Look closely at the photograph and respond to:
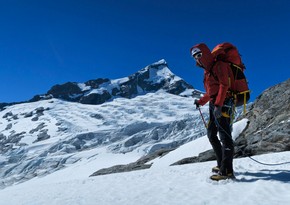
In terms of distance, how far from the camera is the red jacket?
20.3 ft

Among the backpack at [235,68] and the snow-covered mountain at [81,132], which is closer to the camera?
the backpack at [235,68]

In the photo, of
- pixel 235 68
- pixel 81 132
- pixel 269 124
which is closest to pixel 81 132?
pixel 81 132

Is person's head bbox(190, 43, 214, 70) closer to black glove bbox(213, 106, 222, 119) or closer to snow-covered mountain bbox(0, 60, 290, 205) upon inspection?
black glove bbox(213, 106, 222, 119)

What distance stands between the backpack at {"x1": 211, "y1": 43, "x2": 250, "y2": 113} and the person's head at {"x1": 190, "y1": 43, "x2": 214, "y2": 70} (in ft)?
0.36

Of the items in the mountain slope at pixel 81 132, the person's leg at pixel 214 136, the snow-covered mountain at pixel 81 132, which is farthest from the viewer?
the mountain slope at pixel 81 132

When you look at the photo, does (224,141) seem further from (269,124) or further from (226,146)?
(269,124)

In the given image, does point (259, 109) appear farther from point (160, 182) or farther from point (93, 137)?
point (93, 137)

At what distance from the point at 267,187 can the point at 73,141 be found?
109 m

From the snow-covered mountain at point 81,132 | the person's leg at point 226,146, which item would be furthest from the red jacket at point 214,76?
the snow-covered mountain at point 81,132

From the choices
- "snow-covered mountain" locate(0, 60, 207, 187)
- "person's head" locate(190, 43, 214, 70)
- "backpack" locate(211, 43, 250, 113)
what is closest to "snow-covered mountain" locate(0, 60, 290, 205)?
"snow-covered mountain" locate(0, 60, 207, 187)

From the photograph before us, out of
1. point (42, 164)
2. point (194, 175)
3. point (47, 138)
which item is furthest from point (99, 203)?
point (47, 138)

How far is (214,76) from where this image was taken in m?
6.56

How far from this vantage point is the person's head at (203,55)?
6.46 meters

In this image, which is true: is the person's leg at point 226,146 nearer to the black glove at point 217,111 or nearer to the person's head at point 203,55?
the black glove at point 217,111
